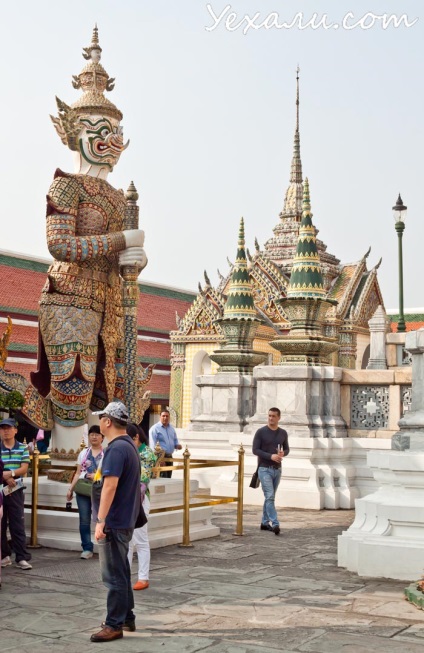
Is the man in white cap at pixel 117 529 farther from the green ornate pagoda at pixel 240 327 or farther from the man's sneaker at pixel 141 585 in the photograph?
the green ornate pagoda at pixel 240 327

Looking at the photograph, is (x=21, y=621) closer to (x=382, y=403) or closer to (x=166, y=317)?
(x=382, y=403)

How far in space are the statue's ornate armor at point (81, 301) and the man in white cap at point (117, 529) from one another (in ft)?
12.6

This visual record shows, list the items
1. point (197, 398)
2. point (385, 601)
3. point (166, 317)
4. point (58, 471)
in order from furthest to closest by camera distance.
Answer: point (166, 317) → point (197, 398) → point (58, 471) → point (385, 601)

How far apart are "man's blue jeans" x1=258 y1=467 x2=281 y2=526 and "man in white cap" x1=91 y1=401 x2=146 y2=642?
4.63 metres

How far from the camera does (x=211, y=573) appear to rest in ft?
24.8

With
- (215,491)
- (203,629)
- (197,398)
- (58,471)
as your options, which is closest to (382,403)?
(215,491)

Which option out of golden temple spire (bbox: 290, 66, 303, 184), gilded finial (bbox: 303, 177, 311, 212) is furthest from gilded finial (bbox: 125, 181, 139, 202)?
golden temple spire (bbox: 290, 66, 303, 184)

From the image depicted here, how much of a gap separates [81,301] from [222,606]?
13.6 feet

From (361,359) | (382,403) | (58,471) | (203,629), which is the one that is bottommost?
(203,629)

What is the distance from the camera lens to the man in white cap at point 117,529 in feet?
17.8

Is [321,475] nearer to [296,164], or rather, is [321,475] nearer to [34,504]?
[34,504]

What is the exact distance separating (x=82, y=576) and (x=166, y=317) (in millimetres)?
21574

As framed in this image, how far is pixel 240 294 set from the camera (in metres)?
17.1

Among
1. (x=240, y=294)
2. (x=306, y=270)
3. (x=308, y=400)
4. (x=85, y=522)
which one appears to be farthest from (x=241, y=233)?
(x=85, y=522)
